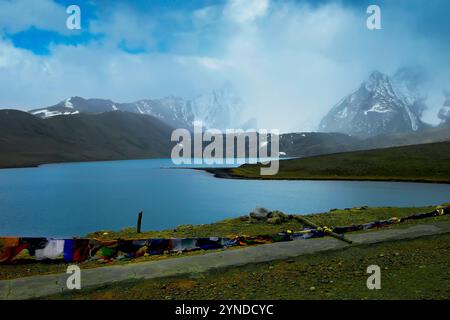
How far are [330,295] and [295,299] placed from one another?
1.08m

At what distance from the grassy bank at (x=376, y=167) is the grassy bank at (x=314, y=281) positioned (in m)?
91.8

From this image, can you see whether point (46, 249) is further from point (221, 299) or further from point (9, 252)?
point (221, 299)

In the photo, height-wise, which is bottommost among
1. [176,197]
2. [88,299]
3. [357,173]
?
[88,299]

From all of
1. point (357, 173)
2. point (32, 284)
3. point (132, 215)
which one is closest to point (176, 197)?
point (132, 215)

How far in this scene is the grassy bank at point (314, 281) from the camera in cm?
1152

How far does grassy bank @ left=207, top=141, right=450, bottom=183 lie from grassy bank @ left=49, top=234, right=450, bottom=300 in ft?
301

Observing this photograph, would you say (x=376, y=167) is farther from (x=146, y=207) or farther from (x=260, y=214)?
(x=260, y=214)

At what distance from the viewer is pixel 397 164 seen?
383 feet

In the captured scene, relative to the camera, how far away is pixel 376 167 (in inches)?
4619

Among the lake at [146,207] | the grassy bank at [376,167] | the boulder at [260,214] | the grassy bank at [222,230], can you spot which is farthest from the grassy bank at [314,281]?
the grassy bank at [376,167]

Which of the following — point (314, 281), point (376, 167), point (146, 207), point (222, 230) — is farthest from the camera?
point (376, 167)

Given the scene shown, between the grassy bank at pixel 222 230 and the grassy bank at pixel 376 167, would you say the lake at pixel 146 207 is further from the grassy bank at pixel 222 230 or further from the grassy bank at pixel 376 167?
the grassy bank at pixel 376 167

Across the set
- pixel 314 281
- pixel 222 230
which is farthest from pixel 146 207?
pixel 314 281

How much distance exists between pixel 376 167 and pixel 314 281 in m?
113
